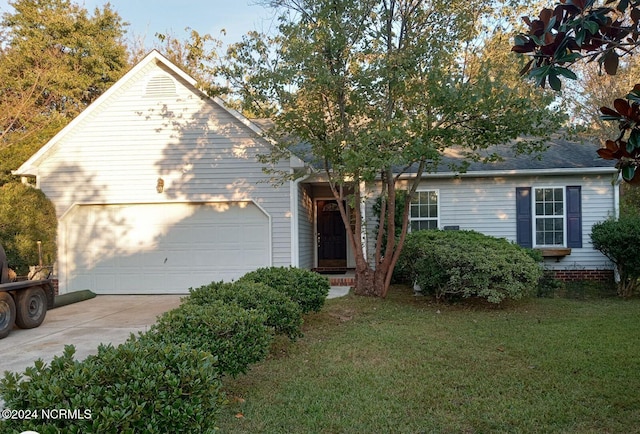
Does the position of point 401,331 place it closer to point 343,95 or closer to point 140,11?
point 343,95

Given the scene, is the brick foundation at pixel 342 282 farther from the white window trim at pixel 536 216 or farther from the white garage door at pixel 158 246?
the white window trim at pixel 536 216

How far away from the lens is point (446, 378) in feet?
16.4

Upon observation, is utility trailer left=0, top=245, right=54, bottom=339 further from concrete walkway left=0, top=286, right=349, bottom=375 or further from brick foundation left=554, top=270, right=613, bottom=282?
brick foundation left=554, top=270, right=613, bottom=282

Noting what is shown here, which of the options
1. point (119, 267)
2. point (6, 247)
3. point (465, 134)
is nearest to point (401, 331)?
point (465, 134)

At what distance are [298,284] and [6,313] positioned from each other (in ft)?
14.8

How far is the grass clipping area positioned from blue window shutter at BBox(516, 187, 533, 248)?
411 cm

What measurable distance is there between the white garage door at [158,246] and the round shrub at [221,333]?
669cm

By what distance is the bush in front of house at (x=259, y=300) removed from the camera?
211 inches

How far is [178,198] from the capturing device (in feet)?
36.7

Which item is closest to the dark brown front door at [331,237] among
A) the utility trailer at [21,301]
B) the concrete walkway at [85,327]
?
the concrete walkway at [85,327]

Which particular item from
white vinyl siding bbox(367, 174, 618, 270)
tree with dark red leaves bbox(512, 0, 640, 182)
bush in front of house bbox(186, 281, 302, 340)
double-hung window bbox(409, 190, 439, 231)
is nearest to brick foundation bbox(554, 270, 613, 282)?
white vinyl siding bbox(367, 174, 618, 270)

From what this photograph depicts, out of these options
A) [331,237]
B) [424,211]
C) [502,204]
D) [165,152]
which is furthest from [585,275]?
[165,152]

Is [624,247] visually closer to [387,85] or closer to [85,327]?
[387,85]

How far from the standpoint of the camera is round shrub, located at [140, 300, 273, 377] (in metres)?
4.13
